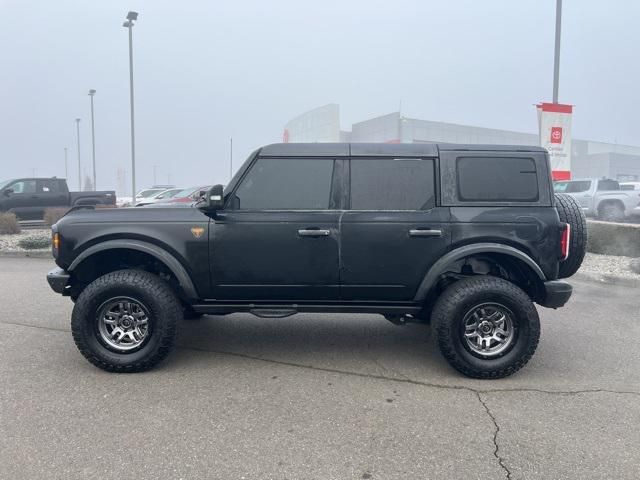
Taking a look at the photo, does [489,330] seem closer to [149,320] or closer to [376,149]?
[376,149]

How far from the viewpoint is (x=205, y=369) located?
4621 millimetres

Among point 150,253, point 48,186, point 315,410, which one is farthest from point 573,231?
point 48,186

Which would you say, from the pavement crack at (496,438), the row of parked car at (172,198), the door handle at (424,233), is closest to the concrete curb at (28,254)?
the row of parked car at (172,198)

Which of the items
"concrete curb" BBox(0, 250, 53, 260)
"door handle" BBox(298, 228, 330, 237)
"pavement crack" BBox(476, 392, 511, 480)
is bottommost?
"concrete curb" BBox(0, 250, 53, 260)

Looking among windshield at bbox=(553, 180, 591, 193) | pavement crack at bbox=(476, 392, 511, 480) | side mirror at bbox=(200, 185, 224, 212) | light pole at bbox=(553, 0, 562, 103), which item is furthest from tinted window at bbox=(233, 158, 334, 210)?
windshield at bbox=(553, 180, 591, 193)

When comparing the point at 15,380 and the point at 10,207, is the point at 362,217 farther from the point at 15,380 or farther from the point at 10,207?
the point at 10,207

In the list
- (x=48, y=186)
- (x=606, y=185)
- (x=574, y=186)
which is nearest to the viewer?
(x=48, y=186)

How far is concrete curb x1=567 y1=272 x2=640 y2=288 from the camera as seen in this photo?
8.34m

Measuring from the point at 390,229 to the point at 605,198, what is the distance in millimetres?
17096

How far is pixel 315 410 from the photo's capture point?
3.81 m

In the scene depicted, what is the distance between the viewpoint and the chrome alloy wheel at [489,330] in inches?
176

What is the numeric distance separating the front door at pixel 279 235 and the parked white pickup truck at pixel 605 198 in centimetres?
1504

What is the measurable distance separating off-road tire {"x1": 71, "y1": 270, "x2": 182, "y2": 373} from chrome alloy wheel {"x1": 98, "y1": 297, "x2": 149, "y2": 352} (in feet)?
0.16

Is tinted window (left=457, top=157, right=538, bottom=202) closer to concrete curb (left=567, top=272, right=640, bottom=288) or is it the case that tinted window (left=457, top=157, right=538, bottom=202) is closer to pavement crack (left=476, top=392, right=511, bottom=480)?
pavement crack (left=476, top=392, right=511, bottom=480)
